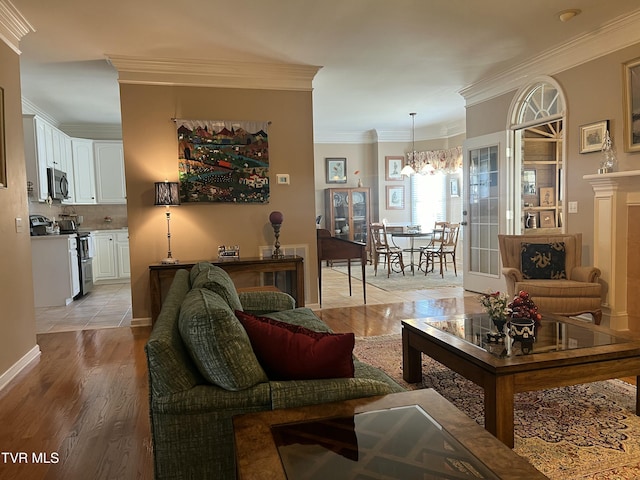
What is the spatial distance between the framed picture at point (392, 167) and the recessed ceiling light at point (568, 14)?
5290mm

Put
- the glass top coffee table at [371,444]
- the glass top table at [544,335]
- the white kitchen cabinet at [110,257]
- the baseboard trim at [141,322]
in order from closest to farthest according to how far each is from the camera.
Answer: the glass top coffee table at [371,444]
the glass top table at [544,335]
the baseboard trim at [141,322]
the white kitchen cabinet at [110,257]

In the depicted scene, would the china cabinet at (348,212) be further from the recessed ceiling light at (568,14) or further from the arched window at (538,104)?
the recessed ceiling light at (568,14)

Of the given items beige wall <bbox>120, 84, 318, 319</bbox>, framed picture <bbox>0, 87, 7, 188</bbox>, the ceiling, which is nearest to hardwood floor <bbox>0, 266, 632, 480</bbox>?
beige wall <bbox>120, 84, 318, 319</bbox>

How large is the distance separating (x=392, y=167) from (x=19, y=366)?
7237mm

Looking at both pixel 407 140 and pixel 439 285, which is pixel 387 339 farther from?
pixel 407 140

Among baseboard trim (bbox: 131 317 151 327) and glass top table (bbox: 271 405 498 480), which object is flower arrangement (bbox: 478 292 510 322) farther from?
baseboard trim (bbox: 131 317 151 327)

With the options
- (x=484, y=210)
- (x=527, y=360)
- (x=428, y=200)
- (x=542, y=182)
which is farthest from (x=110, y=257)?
(x=527, y=360)

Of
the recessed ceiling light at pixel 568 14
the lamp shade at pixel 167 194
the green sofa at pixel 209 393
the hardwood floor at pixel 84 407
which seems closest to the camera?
the green sofa at pixel 209 393

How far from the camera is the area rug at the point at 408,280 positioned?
20.8 feet

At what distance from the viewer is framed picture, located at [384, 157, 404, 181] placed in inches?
353

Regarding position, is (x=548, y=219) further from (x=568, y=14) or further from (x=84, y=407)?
(x=84, y=407)

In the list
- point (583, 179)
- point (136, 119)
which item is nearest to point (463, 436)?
point (583, 179)

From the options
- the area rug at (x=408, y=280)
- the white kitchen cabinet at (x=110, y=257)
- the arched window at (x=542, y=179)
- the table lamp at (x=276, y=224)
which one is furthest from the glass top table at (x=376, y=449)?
the white kitchen cabinet at (x=110, y=257)

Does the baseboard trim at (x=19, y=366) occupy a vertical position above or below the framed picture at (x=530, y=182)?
below
